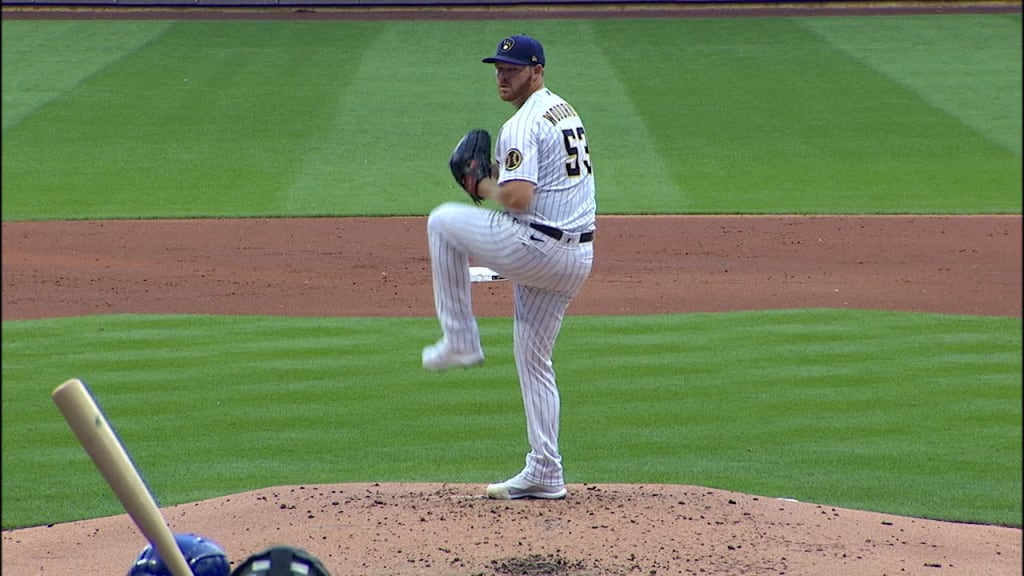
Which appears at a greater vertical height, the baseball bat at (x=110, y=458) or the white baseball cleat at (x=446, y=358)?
the baseball bat at (x=110, y=458)

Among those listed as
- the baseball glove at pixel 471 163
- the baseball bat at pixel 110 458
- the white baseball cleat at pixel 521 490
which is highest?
the baseball bat at pixel 110 458

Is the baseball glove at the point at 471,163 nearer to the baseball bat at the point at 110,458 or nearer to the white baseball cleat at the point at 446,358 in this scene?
the white baseball cleat at the point at 446,358

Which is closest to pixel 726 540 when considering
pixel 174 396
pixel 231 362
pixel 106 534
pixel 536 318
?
pixel 536 318

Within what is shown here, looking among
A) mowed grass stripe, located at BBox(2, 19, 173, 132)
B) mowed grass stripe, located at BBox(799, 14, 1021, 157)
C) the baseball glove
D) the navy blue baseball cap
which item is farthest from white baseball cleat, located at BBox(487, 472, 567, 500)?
mowed grass stripe, located at BBox(2, 19, 173, 132)

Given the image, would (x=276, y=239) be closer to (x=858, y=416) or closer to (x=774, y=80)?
(x=858, y=416)

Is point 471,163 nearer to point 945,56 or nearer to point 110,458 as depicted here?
point 110,458

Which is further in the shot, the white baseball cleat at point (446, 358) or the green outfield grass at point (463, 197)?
the green outfield grass at point (463, 197)

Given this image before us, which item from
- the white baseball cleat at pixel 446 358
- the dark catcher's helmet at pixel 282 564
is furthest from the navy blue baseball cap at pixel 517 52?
the dark catcher's helmet at pixel 282 564

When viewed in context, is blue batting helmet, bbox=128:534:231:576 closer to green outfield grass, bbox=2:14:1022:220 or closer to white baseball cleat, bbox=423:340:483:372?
white baseball cleat, bbox=423:340:483:372

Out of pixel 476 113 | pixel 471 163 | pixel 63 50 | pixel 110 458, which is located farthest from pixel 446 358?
pixel 63 50
